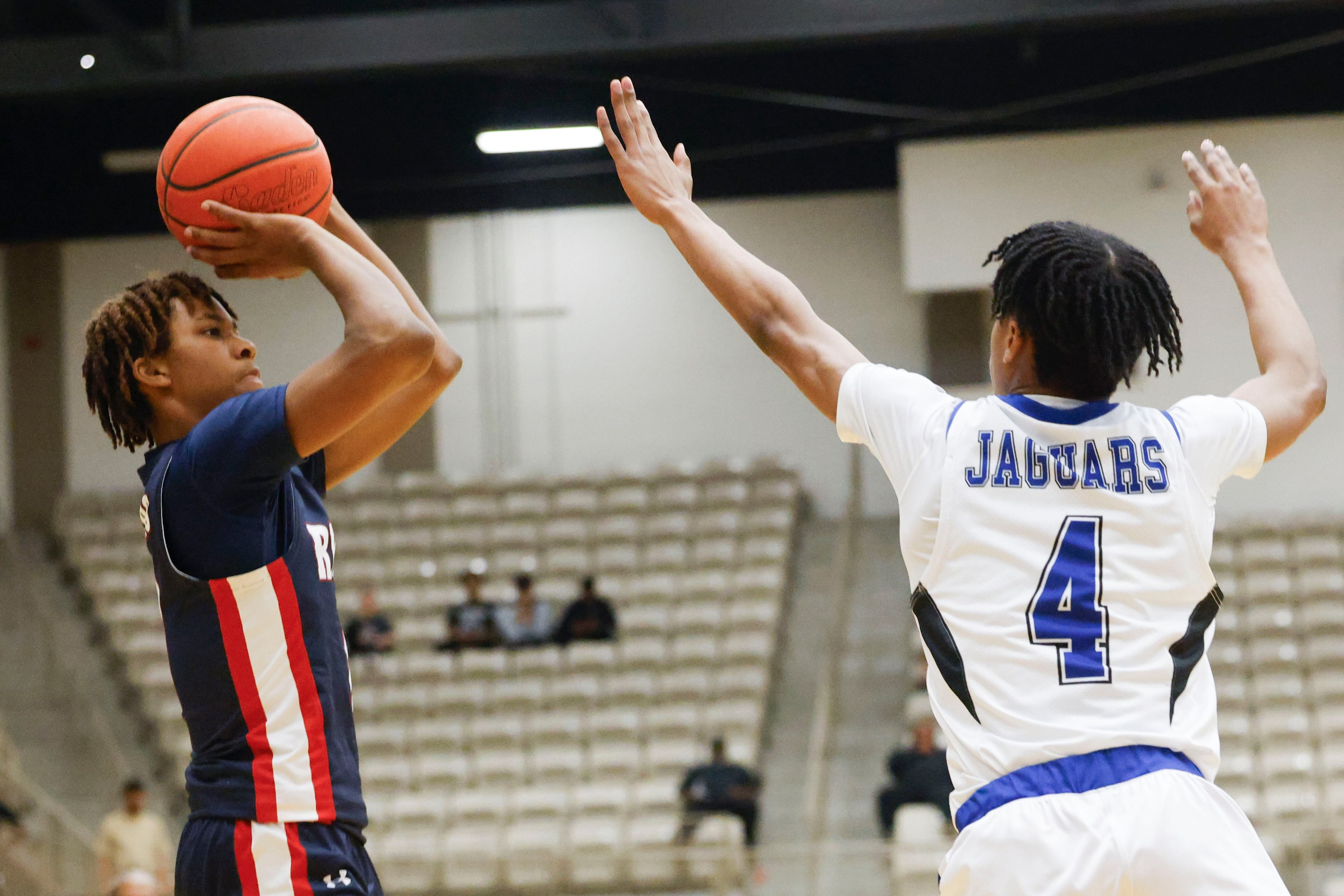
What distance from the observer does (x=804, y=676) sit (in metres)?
11.6

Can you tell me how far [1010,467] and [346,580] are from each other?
1111cm

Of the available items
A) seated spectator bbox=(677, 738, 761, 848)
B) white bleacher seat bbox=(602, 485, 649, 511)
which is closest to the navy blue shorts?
seated spectator bbox=(677, 738, 761, 848)

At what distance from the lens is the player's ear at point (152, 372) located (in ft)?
7.59

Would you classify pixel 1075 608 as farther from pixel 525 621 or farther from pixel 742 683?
pixel 525 621

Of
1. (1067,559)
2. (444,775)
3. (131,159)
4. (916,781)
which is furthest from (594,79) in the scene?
(1067,559)

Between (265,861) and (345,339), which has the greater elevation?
(345,339)

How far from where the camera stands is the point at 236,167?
8.09 feet

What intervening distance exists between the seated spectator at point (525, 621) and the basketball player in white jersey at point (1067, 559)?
30.6 feet

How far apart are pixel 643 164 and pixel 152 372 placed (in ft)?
2.75

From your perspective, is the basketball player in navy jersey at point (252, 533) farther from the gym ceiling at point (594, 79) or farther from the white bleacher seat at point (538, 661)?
the white bleacher seat at point (538, 661)

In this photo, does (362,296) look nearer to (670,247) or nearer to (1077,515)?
(1077,515)

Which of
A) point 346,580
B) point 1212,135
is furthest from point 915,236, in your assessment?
point 346,580

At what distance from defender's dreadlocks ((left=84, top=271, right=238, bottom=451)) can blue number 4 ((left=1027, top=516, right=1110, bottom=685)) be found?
1371 mm

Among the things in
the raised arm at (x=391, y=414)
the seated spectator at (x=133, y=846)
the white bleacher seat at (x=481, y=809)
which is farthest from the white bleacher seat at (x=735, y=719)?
the raised arm at (x=391, y=414)
